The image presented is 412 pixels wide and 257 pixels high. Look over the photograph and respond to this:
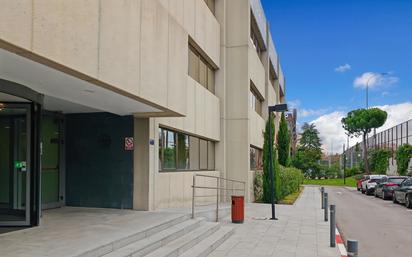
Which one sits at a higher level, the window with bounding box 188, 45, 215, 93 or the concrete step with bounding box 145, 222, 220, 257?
the window with bounding box 188, 45, 215, 93

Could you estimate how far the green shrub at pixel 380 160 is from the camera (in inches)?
2586

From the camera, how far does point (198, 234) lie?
10.3m

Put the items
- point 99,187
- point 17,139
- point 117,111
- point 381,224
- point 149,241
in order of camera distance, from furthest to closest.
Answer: point 381,224, point 99,187, point 117,111, point 17,139, point 149,241

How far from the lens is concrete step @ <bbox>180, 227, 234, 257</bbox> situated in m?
9.02

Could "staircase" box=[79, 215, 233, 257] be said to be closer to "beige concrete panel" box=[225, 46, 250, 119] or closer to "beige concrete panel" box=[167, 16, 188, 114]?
"beige concrete panel" box=[167, 16, 188, 114]

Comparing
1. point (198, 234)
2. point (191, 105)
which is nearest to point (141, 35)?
point (198, 234)

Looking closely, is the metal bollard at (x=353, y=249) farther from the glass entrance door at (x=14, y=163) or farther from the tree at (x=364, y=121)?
the tree at (x=364, y=121)

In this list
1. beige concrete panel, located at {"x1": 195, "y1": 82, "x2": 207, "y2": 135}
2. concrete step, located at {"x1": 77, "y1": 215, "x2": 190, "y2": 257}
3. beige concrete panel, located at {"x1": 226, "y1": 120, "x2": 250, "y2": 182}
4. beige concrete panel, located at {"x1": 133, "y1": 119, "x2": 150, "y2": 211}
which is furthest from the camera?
beige concrete panel, located at {"x1": 226, "y1": 120, "x2": 250, "y2": 182}

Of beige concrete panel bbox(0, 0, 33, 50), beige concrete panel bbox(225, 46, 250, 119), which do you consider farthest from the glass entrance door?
beige concrete panel bbox(225, 46, 250, 119)

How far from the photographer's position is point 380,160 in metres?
67.7

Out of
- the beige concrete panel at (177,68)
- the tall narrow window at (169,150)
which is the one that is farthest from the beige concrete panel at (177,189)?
the beige concrete panel at (177,68)

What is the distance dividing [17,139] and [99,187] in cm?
350

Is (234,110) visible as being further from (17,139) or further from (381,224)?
(17,139)

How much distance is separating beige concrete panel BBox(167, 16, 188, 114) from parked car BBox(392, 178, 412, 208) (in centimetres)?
1592
